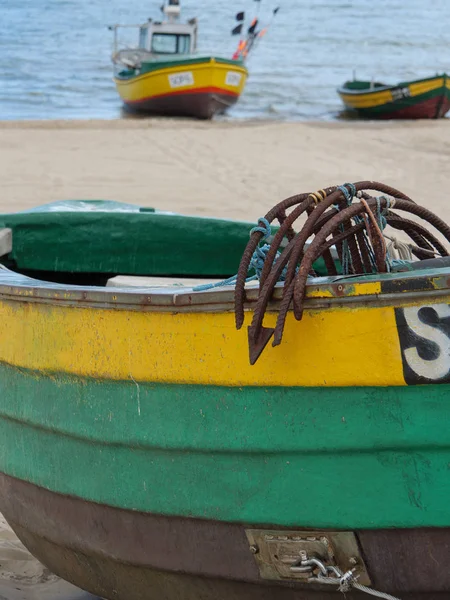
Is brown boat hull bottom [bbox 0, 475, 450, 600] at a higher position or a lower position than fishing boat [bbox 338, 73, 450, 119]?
lower

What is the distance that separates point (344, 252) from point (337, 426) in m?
0.61

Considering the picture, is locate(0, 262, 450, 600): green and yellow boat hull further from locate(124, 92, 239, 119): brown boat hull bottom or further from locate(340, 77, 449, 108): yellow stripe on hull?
locate(124, 92, 239, 119): brown boat hull bottom

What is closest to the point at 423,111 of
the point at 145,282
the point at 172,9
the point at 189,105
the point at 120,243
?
the point at 189,105

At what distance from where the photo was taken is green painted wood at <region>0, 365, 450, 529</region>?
252 centimetres

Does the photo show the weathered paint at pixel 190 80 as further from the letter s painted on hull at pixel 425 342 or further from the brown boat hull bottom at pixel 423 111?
the letter s painted on hull at pixel 425 342

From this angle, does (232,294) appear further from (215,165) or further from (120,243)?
(215,165)

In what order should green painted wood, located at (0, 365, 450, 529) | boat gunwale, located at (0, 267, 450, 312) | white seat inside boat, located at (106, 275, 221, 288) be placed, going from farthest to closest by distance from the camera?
1. white seat inside boat, located at (106, 275, 221, 288)
2. green painted wood, located at (0, 365, 450, 529)
3. boat gunwale, located at (0, 267, 450, 312)

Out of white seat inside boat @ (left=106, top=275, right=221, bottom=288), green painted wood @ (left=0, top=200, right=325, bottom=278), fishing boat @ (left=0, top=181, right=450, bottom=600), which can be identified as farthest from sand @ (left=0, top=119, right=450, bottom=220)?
fishing boat @ (left=0, top=181, right=450, bottom=600)

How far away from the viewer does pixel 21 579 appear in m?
3.67

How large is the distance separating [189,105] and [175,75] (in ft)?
2.24

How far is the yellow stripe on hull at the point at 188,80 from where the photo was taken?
20453 mm

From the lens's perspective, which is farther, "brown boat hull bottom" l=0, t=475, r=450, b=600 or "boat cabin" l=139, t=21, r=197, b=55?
"boat cabin" l=139, t=21, r=197, b=55

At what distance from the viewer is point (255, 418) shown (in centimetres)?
263

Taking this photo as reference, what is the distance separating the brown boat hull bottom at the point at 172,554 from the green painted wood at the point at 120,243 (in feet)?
5.40
